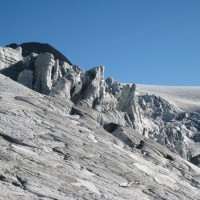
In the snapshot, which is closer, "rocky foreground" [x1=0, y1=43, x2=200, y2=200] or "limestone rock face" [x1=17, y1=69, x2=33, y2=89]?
"rocky foreground" [x1=0, y1=43, x2=200, y2=200]

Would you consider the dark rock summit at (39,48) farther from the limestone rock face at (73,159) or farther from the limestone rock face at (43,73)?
the limestone rock face at (73,159)

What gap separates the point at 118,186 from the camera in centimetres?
2659

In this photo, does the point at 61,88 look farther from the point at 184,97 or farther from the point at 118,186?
the point at 184,97

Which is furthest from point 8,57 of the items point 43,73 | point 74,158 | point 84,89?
point 74,158

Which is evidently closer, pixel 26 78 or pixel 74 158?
pixel 74 158

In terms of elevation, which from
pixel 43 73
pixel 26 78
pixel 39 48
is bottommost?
pixel 26 78

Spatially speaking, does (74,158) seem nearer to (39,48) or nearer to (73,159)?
(73,159)

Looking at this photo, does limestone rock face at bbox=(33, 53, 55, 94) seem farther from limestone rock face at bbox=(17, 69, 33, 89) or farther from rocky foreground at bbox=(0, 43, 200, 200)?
rocky foreground at bbox=(0, 43, 200, 200)

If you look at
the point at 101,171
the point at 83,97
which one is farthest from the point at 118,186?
the point at 83,97

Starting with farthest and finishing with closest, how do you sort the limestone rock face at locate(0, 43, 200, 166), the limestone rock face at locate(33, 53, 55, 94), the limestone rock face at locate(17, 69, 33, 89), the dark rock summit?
the dark rock summit, the limestone rock face at locate(17, 69, 33, 89), the limestone rock face at locate(33, 53, 55, 94), the limestone rock face at locate(0, 43, 200, 166)

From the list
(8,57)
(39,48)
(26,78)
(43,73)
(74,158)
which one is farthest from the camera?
(39,48)

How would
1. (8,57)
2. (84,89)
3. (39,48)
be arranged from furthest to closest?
(39,48), (8,57), (84,89)

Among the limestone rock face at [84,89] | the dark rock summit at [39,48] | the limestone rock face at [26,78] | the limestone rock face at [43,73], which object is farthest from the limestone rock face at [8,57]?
the dark rock summit at [39,48]

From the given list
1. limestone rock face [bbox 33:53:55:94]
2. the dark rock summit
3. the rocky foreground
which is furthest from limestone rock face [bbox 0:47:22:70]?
the dark rock summit
